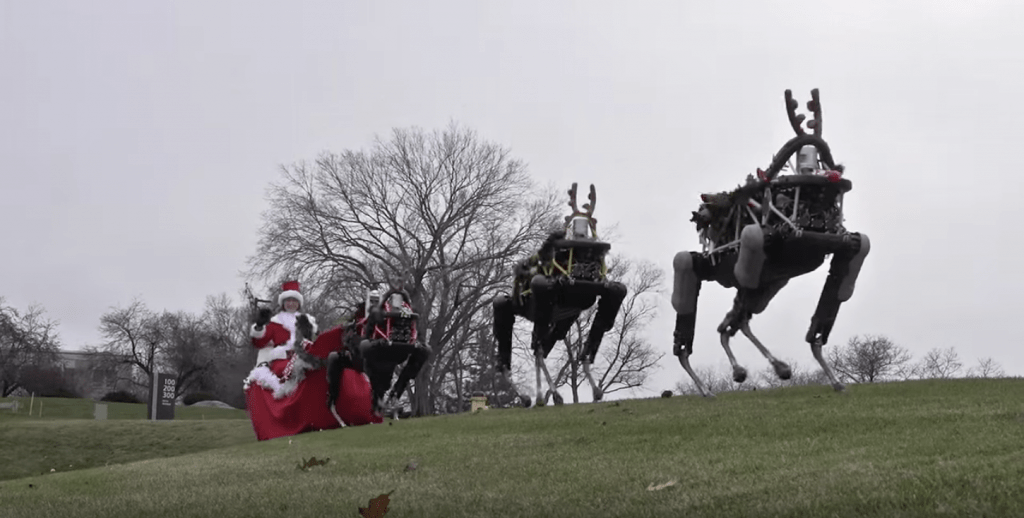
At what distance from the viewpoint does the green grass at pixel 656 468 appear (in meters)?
5.64

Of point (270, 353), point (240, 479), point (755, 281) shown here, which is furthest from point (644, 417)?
point (270, 353)

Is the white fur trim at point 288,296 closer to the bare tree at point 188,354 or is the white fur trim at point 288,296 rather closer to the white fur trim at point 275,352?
the white fur trim at point 275,352

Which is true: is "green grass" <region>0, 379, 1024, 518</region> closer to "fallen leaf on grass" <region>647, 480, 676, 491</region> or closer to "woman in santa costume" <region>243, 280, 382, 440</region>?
"fallen leaf on grass" <region>647, 480, 676, 491</region>

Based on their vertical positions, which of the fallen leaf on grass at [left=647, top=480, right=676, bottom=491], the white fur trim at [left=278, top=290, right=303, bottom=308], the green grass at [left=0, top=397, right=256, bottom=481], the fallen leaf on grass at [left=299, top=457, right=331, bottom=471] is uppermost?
the white fur trim at [left=278, top=290, right=303, bottom=308]

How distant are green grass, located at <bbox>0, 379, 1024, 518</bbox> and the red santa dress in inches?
173

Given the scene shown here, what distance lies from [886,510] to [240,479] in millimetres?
5842

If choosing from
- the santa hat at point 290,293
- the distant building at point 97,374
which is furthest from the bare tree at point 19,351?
the santa hat at point 290,293

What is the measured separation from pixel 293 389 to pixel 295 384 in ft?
0.31

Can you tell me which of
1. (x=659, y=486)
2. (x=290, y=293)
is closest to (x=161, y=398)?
(x=290, y=293)

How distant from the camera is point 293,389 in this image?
17.0m

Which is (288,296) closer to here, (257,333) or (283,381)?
(257,333)

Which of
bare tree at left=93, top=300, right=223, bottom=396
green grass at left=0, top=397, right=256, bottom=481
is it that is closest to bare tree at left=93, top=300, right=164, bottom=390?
bare tree at left=93, top=300, right=223, bottom=396

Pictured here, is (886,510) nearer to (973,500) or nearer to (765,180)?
(973,500)

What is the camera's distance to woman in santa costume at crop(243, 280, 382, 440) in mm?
16969
